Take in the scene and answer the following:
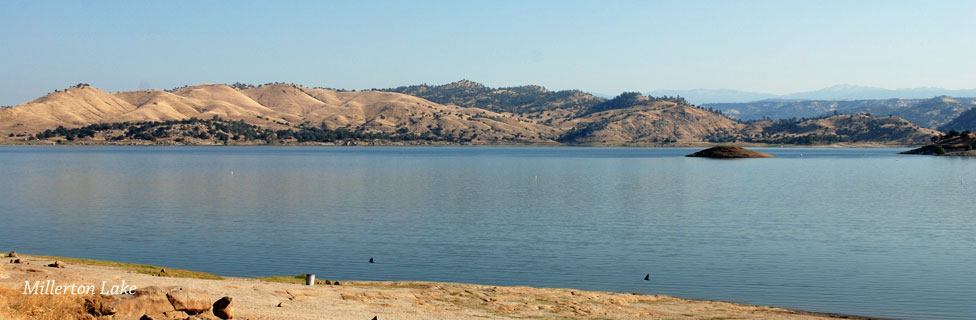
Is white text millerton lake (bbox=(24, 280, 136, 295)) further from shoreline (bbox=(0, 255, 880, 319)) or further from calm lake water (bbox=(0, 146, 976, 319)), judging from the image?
calm lake water (bbox=(0, 146, 976, 319))

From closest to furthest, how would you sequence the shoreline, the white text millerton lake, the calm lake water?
the white text millerton lake
the shoreline
the calm lake water

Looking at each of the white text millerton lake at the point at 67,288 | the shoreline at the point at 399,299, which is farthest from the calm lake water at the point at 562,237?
the white text millerton lake at the point at 67,288

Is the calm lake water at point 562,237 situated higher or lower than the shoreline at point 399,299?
lower

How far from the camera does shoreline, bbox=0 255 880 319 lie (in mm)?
20484

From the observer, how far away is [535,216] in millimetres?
51500

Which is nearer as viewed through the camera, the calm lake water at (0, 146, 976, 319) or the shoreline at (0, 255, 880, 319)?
the shoreline at (0, 255, 880, 319)

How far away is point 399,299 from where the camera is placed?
2291 cm

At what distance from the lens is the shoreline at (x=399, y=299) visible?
67.2ft

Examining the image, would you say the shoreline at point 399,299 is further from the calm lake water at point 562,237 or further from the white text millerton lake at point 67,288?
the calm lake water at point 562,237

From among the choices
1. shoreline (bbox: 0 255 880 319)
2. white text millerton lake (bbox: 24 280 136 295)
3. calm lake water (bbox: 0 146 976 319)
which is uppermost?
white text millerton lake (bbox: 24 280 136 295)

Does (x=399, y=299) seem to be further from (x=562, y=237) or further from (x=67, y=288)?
(x=562, y=237)

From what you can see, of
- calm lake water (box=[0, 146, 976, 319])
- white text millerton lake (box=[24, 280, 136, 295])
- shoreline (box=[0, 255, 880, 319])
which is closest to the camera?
white text millerton lake (box=[24, 280, 136, 295])

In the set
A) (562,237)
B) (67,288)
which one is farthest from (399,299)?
(562,237)

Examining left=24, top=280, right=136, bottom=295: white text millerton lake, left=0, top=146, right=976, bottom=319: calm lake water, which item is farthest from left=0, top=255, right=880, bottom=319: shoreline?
left=0, top=146, right=976, bottom=319: calm lake water
